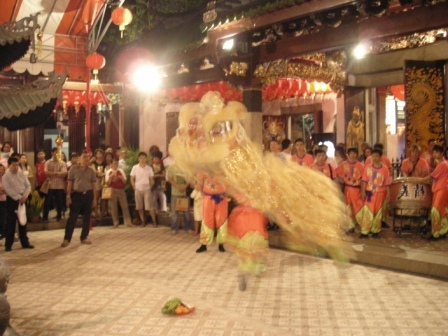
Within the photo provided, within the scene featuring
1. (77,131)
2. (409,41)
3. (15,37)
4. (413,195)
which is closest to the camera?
(15,37)

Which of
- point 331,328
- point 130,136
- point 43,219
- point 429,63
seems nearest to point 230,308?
point 331,328

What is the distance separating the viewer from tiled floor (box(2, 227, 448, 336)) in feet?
18.4

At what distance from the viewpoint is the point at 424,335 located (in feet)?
17.4

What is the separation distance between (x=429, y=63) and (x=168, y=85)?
22.4 feet

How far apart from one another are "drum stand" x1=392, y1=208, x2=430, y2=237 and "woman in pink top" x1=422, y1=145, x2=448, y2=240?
10.8 inches

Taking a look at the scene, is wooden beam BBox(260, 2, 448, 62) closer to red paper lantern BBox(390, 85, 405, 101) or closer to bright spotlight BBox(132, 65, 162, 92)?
bright spotlight BBox(132, 65, 162, 92)

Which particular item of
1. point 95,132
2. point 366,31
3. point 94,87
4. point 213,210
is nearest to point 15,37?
point 213,210

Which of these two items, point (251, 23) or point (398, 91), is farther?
point (398, 91)

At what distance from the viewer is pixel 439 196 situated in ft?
30.5

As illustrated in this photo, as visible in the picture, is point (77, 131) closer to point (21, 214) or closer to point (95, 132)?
point (95, 132)

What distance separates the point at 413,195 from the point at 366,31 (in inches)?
116

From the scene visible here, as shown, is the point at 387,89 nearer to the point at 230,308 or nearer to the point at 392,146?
the point at 392,146

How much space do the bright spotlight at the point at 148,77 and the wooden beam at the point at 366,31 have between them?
467cm

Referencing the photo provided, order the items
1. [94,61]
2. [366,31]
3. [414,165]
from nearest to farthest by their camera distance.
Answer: [366,31] → [414,165] → [94,61]
